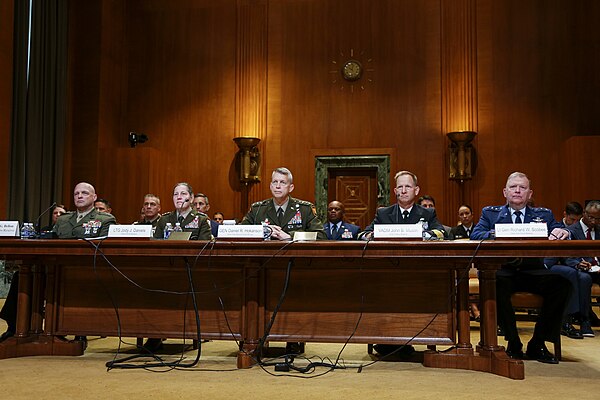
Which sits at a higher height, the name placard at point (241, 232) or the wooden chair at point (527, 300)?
the name placard at point (241, 232)

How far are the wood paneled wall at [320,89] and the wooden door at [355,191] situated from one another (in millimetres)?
354

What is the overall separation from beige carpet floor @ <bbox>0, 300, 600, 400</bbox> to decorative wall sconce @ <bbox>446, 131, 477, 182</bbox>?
4.59m

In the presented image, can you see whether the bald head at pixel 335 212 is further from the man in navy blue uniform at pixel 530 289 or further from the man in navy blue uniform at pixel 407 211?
the man in navy blue uniform at pixel 530 289

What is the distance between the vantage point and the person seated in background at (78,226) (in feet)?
13.1

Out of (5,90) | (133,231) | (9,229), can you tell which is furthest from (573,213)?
(5,90)

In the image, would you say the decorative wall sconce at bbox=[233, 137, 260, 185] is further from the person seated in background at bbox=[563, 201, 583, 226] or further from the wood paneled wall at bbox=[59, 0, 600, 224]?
the person seated in background at bbox=[563, 201, 583, 226]

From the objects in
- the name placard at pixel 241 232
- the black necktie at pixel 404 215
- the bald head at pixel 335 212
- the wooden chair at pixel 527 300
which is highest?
the bald head at pixel 335 212

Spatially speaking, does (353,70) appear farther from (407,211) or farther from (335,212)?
(407,211)

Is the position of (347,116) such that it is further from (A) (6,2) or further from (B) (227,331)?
(B) (227,331)

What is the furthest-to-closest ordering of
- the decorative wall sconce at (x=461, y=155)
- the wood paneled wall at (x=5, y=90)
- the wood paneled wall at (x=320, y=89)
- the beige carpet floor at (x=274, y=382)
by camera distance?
the wood paneled wall at (x=320, y=89) → the decorative wall sconce at (x=461, y=155) → the wood paneled wall at (x=5, y=90) → the beige carpet floor at (x=274, y=382)

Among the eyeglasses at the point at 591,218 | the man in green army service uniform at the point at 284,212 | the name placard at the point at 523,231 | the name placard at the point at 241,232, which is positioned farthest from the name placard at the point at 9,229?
the eyeglasses at the point at 591,218

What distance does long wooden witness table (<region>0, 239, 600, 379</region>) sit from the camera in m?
3.22

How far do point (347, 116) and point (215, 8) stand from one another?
2.52 m

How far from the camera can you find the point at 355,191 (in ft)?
28.1
